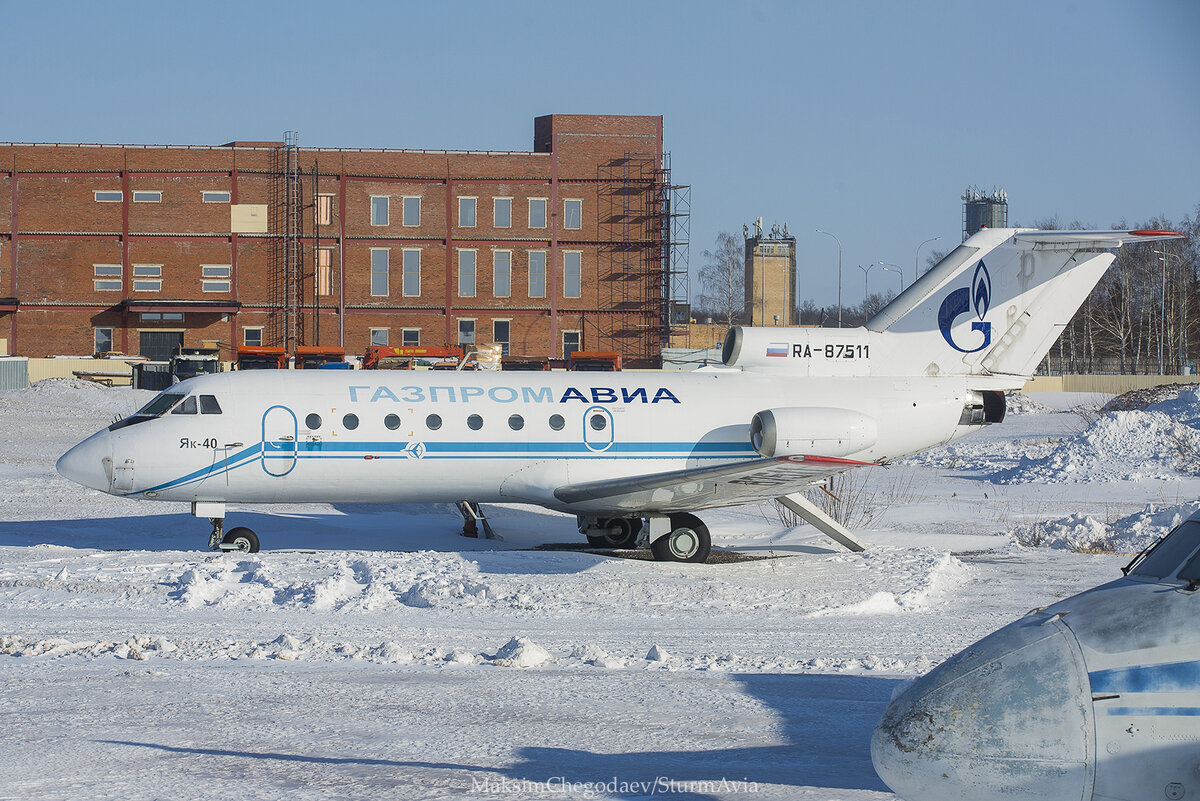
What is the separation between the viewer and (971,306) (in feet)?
57.9

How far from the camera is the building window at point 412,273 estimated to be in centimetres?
5981

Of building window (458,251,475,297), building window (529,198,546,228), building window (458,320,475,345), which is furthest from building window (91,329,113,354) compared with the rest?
building window (529,198,546,228)

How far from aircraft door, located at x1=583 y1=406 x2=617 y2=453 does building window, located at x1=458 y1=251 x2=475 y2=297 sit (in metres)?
44.2

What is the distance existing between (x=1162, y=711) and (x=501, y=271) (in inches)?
2228

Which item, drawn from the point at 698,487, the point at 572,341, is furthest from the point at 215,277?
the point at 698,487

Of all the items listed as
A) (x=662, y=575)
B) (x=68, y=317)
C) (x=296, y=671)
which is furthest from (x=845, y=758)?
(x=68, y=317)

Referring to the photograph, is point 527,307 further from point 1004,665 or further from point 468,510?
point 1004,665

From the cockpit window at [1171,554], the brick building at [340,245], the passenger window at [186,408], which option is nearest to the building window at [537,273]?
the brick building at [340,245]

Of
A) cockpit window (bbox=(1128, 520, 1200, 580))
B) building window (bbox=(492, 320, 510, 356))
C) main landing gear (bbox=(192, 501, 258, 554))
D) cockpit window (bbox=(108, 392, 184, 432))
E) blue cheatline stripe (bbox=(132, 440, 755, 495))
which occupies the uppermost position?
building window (bbox=(492, 320, 510, 356))

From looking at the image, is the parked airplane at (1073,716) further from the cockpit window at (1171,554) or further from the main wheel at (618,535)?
the main wheel at (618,535)

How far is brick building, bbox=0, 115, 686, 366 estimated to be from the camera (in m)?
57.7

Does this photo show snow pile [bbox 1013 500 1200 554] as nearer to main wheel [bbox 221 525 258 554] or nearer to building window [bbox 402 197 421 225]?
main wheel [bbox 221 525 258 554]

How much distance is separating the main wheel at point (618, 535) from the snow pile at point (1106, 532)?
629 centimetres

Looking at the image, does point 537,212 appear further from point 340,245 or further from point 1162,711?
point 1162,711
